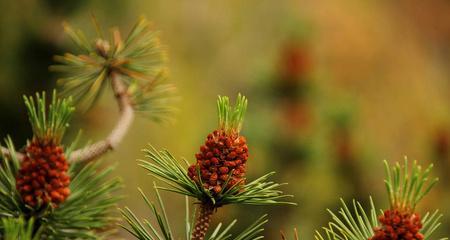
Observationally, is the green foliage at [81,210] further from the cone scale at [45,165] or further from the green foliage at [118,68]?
the green foliage at [118,68]

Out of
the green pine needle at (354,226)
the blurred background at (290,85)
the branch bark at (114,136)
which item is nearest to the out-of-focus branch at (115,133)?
the branch bark at (114,136)

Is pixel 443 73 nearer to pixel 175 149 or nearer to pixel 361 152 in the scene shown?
pixel 175 149

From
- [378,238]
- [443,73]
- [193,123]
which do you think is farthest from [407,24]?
[378,238]

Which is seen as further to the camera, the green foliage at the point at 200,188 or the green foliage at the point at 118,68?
the green foliage at the point at 118,68

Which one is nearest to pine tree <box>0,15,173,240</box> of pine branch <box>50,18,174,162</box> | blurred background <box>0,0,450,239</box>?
pine branch <box>50,18,174,162</box>

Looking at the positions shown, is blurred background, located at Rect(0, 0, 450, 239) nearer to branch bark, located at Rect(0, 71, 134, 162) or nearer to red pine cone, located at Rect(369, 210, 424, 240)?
branch bark, located at Rect(0, 71, 134, 162)

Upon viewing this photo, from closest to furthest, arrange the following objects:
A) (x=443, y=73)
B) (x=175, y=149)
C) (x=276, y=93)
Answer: (x=276, y=93)
(x=175, y=149)
(x=443, y=73)

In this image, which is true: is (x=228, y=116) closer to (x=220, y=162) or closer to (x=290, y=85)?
(x=220, y=162)
